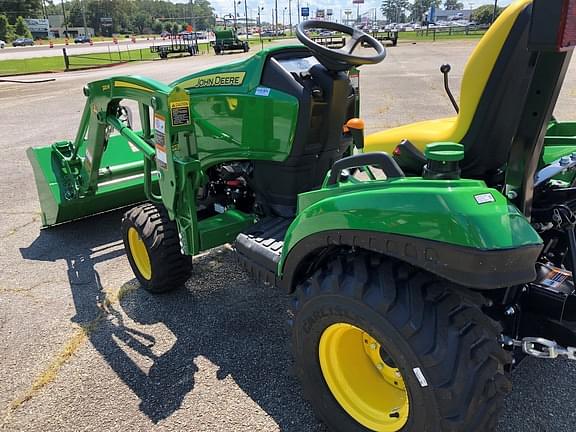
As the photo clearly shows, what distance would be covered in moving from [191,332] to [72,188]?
2.04 m

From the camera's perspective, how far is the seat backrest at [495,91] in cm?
197

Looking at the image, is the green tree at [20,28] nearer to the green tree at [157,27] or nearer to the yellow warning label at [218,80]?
the green tree at [157,27]

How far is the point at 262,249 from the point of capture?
2.76 metres

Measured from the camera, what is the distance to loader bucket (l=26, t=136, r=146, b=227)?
14.3 ft

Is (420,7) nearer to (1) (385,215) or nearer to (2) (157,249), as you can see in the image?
(2) (157,249)

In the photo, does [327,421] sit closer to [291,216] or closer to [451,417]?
[451,417]

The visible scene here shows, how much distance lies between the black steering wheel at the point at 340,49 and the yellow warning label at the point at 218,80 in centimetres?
45

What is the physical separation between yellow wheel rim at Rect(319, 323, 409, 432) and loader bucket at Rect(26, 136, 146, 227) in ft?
9.64

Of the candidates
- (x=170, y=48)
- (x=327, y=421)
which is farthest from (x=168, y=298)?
(x=170, y=48)

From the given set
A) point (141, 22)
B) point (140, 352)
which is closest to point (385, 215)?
point (140, 352)

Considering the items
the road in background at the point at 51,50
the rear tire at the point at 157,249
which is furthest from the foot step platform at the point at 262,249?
the road in background at the point at 51,50

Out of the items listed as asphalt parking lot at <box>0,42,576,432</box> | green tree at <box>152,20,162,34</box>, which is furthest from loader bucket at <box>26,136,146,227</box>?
green tree at <box>152,20,162,34</box>

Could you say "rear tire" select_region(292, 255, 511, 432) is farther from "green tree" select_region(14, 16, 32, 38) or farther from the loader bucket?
"green tree" select_region(14, 16, 32, 38)

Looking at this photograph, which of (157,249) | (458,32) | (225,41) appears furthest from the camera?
(458,32)
